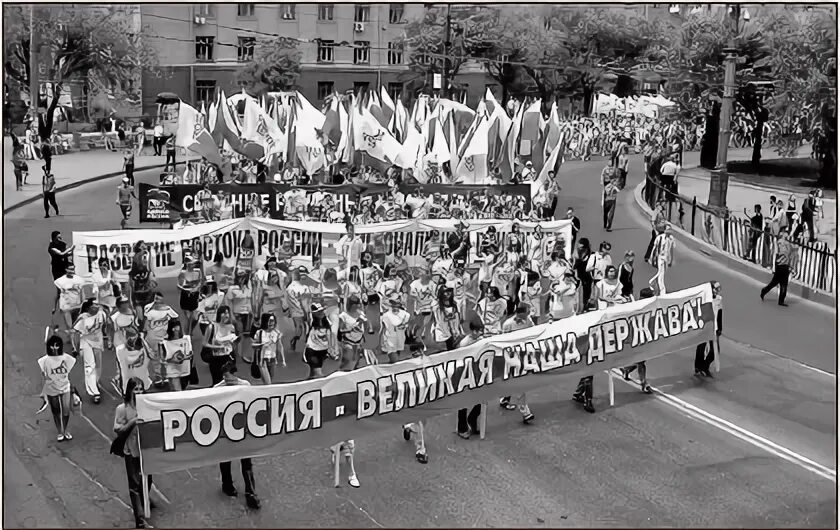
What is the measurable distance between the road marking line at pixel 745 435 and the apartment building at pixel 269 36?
135ft

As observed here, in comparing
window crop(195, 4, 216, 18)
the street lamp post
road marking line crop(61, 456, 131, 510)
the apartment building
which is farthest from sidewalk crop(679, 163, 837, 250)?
window crop(195, 4, 216, 18)

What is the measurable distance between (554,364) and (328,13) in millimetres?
46644

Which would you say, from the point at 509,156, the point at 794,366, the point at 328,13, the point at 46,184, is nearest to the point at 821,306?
the point at 794,366

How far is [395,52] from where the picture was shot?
58.5 m

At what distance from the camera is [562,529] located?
907cm

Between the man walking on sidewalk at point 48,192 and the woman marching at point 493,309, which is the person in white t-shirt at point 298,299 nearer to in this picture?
the woman marching at point 493,309

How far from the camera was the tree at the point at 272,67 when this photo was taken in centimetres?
5284

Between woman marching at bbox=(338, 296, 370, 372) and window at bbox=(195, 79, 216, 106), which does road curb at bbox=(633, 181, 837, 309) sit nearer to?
woman marching at bbox=(338, 296, 370, 372)

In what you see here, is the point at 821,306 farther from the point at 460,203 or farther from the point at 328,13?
the point at 328,13

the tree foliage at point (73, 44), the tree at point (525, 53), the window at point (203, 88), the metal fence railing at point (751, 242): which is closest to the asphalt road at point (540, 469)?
the metal fence railing at point (751, 242)

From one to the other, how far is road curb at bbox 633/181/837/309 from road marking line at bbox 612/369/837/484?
728 cm

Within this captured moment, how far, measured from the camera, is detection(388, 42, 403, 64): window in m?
Answer: 57.3

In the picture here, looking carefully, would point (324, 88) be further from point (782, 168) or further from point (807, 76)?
point (807, 76)

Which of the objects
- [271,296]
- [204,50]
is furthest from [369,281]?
[204,50]
